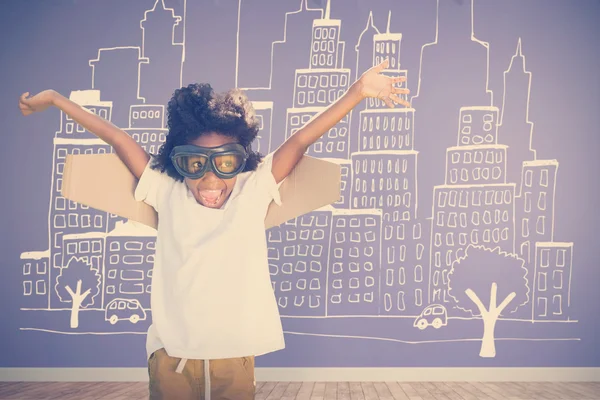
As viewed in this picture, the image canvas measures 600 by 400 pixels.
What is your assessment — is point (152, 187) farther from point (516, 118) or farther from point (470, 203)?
point (516, 118)

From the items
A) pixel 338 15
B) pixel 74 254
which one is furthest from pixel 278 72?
pixel 74 254

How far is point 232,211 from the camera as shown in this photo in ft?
5.76

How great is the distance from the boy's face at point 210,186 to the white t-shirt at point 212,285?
0.03m

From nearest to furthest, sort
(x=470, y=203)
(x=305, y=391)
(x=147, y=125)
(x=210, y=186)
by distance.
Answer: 1. (x=210, y=186)
2. (x=305, y=391)
3. (x=470, y=203)
4. (x=147, y=125)

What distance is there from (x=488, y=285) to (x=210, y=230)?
11.4 ft

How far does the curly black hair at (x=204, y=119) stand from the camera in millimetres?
1816

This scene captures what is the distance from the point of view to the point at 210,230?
173 centimetres

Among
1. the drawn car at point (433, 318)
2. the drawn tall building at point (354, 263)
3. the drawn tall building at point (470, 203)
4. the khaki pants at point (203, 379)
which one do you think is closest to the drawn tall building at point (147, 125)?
the drawn tall building at point (354, 263)

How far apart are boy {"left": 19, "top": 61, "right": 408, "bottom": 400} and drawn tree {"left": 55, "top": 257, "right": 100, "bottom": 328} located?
10.6 ft

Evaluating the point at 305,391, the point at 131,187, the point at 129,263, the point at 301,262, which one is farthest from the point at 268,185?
the point at 129,263

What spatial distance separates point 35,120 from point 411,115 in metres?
2.73

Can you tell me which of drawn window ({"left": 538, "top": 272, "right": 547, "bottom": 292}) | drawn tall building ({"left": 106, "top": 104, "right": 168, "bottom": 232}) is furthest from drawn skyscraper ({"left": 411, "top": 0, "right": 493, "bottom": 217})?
drawn tall building ({"left": 106, "top": 104, "right": 168, "bottom": 232})

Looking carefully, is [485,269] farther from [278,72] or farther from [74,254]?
[74,254]

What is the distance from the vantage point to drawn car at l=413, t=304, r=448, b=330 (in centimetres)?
479
